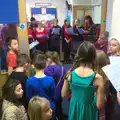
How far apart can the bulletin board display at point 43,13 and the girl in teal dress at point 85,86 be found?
7.28m

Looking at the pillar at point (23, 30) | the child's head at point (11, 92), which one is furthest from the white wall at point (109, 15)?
the child's head at point (11, 92)

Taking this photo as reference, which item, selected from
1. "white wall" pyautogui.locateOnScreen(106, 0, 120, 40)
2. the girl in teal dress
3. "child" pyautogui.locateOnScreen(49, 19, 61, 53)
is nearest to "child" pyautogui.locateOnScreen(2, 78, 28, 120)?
the girl in teal dress

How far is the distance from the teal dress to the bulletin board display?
288 inches

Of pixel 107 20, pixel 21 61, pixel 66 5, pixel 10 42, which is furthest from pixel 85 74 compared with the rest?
pixel 66 5

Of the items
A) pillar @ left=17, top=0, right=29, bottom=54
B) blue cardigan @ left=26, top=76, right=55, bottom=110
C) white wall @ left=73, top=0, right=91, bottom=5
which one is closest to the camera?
blue cardigan @ left=26, top=76, right=55, bottom=110

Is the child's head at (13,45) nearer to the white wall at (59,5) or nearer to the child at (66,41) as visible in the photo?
the child at (66,41)

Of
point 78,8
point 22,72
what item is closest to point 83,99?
point 22,72

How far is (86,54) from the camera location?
1570 millimetres

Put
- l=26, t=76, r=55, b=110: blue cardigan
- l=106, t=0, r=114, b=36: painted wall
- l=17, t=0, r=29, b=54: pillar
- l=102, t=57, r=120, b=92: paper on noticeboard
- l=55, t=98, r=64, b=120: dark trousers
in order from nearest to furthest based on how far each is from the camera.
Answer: l=102, t=57, r=120, b=92: paper on noticeboard < l=26, t=76, r=55, b=110: blue cardigan < l=55, t=98, r=64, b=120: dark trousers < l=17, t=0, r=29, b=54: pillar < l=106, t=0, r=114, b=36: painted wall

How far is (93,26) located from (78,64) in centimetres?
408

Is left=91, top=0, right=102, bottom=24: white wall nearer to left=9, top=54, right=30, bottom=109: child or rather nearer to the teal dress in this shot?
left=9, top=54, right=30, bottom=109: child

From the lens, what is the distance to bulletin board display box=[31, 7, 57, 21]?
28.2 ft

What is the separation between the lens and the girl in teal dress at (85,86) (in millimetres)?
1573

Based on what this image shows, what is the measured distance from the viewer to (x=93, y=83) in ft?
5.21
